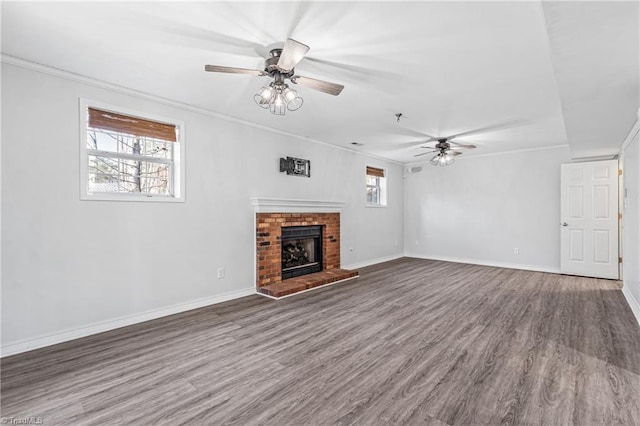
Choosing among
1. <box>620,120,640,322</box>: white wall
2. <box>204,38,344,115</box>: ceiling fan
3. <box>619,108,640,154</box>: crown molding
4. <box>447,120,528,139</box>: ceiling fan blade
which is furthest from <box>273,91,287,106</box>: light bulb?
<box>620,120,640,322</box>: white wall

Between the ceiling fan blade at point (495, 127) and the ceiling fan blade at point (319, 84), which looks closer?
the ceiling fan blade at point (319, 84)

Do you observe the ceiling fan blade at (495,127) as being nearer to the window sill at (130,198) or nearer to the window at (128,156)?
the window at (128,156)

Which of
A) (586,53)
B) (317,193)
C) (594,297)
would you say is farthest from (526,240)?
(586,53)

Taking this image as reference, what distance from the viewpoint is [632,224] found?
3902mm

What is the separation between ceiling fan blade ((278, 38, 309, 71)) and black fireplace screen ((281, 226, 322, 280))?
3.02 m

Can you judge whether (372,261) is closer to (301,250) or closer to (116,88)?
(301,250)

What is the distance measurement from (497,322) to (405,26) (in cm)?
314

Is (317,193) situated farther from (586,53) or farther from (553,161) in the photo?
(553,161)

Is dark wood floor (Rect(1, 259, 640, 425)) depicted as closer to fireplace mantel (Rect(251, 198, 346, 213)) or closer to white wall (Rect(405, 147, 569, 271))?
fireplace mantel (Rect(251, 198, 346, 213))

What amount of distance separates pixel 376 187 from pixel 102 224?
5.65 metres

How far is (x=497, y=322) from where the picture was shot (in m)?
3.38

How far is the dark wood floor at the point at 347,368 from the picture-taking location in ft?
6.20

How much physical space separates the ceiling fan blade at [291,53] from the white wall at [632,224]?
406 cm

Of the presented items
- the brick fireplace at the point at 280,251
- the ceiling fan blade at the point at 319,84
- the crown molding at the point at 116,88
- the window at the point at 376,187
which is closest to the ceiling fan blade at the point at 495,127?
the window at the point at 376,187
